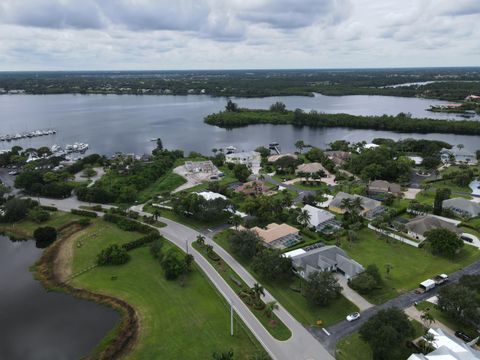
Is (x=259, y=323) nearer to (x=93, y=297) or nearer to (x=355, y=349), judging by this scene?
(x=355, y=349)

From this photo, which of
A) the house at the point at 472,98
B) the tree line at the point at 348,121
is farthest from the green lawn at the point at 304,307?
the house at the point at 472,98

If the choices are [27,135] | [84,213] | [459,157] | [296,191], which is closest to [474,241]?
[296,191]

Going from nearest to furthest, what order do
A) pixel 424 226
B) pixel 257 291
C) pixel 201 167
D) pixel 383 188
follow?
pixel 257 291 < pixel 424 226 < pixel 383 188 < pixel 201 167

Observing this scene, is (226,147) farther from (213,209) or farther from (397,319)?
(397,319)

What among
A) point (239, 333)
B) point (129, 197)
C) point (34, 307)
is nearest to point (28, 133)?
point (129, 197)

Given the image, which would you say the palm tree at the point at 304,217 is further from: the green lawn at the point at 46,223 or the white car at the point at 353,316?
the green lawn at the point at 46,223

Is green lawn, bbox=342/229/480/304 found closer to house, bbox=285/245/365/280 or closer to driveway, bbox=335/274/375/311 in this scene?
driveway, bbox=335/274/375/311
